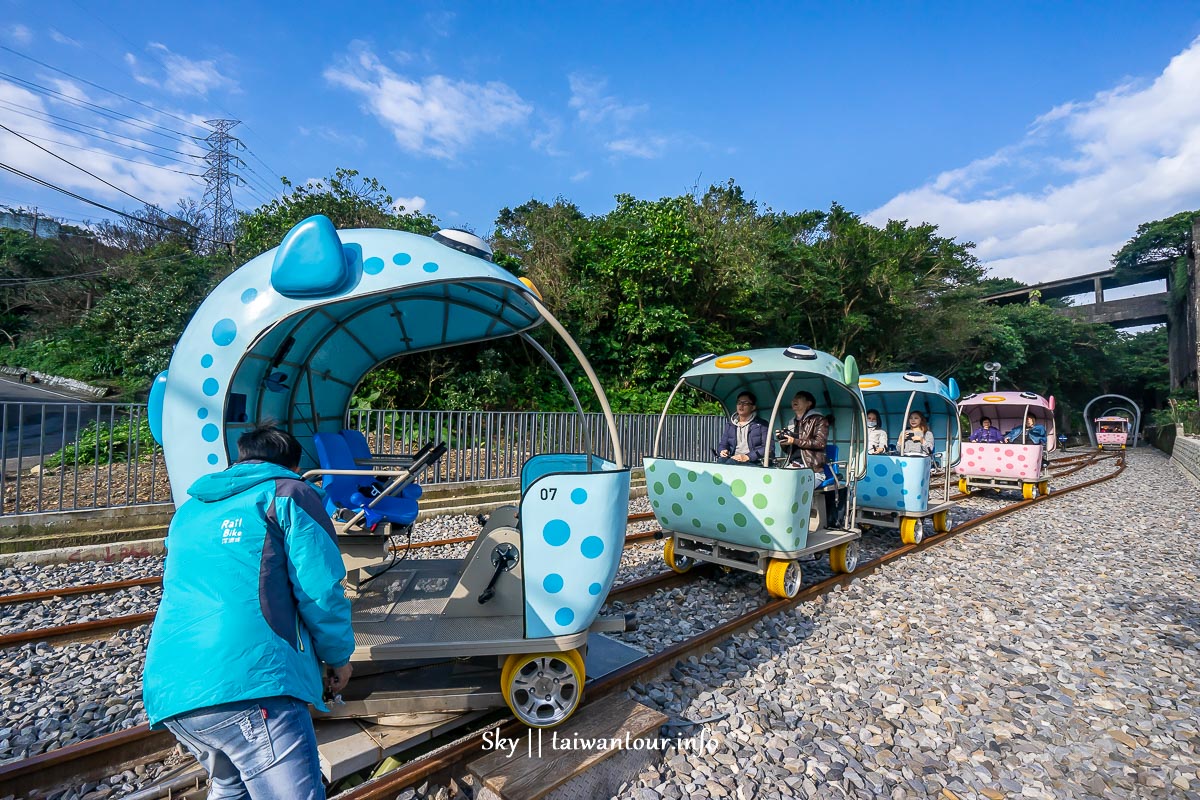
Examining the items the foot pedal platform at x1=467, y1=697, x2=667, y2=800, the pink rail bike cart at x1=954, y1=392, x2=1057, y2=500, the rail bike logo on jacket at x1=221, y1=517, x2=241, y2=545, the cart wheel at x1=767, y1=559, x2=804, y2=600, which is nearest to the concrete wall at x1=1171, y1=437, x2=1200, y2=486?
the pink rail bike cart at x1=954, y1=392, x2=1057, y2=500

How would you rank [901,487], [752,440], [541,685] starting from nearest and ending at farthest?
[541,685], [752,440], [901,487]

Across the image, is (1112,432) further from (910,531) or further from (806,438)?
(806,438)

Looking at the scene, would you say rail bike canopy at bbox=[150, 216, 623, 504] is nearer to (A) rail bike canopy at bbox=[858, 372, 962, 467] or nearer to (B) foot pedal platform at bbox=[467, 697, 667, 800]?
(B) foot pedal platform at bbox=[467, 697, 667, 800]

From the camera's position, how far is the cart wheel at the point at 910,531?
8234 millimetres

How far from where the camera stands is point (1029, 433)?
1479 cm

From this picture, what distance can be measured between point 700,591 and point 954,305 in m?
26.2

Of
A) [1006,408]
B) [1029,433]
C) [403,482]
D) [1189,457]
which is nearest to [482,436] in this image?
[403,482]

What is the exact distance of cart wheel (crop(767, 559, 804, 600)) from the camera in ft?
18.3

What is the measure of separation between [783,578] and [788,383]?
2.11 m

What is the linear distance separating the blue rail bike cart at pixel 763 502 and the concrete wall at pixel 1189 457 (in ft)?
56.0

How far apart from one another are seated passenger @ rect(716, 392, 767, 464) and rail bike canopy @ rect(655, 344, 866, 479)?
11.0 inches

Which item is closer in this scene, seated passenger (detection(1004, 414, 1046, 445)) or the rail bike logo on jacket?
the rail bike logo on jacket

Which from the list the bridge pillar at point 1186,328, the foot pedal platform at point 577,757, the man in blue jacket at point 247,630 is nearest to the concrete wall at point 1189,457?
the bridge pillar at point 1186,328

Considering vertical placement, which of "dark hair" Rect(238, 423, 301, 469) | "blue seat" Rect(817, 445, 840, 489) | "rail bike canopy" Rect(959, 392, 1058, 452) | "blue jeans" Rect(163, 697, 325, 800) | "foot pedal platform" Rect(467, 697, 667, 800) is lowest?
"foot pedal platform" Rect(467, 697, 667, 800)
